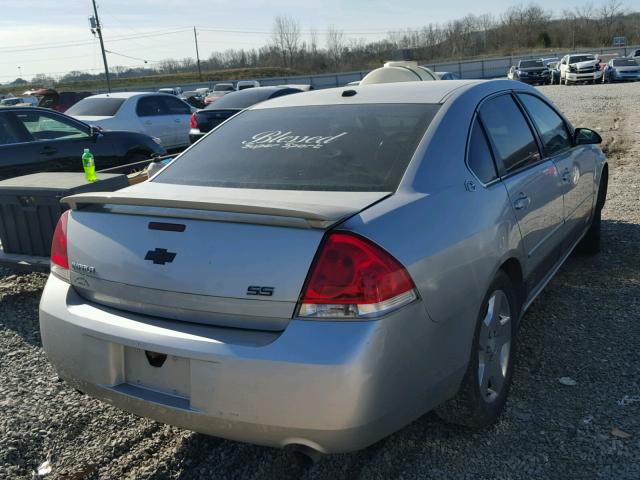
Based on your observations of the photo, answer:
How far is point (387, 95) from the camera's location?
3375mm

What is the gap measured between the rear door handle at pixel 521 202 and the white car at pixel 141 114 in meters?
9.25

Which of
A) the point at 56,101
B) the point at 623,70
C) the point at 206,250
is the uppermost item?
the point at 56,101

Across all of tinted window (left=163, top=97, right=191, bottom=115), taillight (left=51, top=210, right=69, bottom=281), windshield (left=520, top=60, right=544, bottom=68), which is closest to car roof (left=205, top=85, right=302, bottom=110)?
tinted window (left=163, top=97, right=191, bottom=115)

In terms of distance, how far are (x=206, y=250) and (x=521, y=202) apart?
1775 mm

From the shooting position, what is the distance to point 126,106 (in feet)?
38.0

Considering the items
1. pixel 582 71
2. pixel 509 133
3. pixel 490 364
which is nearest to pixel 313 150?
pixel 509 133

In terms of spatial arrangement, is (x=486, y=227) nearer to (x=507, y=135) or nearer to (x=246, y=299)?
(x=507, y=135)

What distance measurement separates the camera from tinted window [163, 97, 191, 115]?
12797 mm

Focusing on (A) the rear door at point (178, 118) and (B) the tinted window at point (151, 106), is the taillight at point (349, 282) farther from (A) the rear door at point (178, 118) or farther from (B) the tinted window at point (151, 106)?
(A) the rear door at point (178, 118)

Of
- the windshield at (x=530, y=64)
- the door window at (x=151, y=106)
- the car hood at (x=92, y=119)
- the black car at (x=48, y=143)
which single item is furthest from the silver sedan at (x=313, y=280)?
the windshield at (x=530, y=64)

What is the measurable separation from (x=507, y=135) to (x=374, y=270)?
5.71ft

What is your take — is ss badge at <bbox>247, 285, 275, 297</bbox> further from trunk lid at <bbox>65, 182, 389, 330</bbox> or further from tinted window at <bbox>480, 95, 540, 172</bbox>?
tinted window at <bbox>480, 95, 540, 172</bbox>

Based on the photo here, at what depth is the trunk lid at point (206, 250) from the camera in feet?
7.14

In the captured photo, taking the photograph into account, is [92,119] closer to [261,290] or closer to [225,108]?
[225,108]
